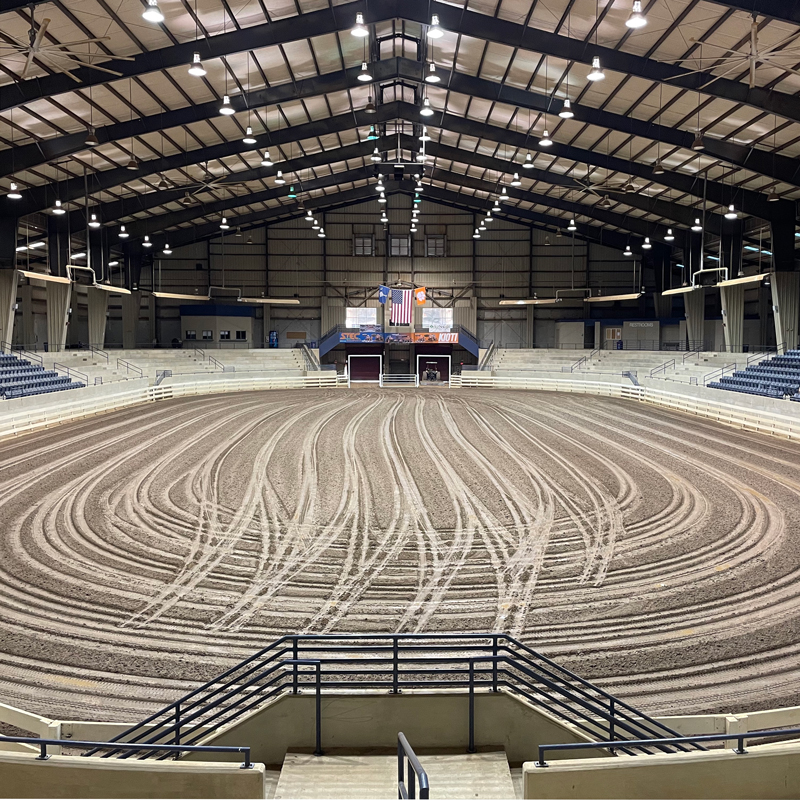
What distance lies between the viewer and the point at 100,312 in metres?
39.8

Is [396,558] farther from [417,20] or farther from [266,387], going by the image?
[266,387]

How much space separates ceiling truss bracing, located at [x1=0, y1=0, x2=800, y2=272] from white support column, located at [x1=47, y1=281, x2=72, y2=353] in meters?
3.58

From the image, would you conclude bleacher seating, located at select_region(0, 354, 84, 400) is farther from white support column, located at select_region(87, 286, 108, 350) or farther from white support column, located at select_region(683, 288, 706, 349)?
white support column, located at select_region(683, 288, 706, 349)

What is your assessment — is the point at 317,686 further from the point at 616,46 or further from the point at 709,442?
the point at 616,46

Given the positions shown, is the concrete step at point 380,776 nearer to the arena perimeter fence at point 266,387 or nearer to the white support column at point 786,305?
the arena perimeter fence at point 266,387

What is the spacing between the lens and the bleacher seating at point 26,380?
24.4m

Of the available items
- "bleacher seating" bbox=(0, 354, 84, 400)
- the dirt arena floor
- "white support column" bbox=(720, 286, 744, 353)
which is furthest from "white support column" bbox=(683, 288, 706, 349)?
"bleacher seating" bbox=(0, 354, 84, 400)

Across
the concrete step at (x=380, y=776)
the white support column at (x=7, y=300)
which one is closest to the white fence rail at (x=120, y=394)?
the white support column at (x=7, y=300)

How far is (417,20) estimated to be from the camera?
64.7ft

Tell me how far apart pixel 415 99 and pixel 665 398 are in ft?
58.3

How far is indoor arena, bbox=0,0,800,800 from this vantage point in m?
6.07

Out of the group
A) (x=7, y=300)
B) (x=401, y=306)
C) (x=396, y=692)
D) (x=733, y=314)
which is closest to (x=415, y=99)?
(x=401, y=306)

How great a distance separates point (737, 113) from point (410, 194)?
99.7 ft

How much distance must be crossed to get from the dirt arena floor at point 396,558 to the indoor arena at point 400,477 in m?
0.06
